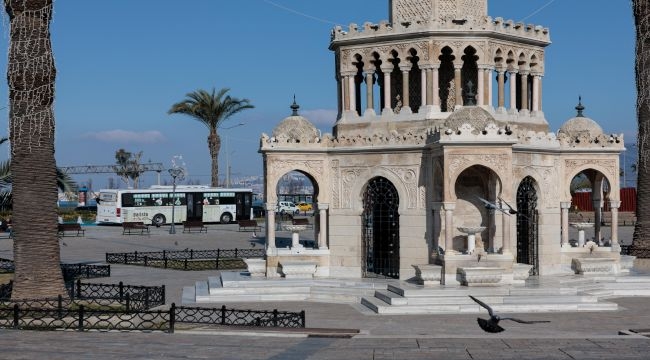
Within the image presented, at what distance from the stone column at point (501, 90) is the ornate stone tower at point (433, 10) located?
6.37ft

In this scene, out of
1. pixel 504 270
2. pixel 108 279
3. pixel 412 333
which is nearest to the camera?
pixel 412 333

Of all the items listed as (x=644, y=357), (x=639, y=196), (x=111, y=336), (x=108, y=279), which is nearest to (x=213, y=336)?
(x=111, y=336)

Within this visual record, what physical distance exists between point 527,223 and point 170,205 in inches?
1573

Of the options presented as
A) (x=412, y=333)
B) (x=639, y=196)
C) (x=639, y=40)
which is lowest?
(x=412, y=333)

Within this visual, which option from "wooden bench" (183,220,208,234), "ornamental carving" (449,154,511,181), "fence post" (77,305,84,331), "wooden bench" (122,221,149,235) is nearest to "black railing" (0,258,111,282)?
"fence post" (77,305,84,331)

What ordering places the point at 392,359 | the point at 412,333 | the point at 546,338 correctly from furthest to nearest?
1. the point at 412,333
2. the point at 546,338
3. the point at 392,359

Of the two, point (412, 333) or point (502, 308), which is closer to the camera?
point (412, 333)

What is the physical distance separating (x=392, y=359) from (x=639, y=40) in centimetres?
2003

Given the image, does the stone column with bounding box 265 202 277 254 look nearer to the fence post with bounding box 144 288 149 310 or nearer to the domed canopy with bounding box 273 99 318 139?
the domed canopy with bounding box 273 99 318 139

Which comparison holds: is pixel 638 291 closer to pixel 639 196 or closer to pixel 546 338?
pixel 639 196

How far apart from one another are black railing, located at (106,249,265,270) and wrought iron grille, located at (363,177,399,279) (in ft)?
24.5

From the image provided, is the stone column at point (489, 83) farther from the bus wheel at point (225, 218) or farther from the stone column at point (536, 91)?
the bus wheel at point (225, 218)

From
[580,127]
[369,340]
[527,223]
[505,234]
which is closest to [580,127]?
[580,127]

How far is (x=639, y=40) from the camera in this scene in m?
30.5
